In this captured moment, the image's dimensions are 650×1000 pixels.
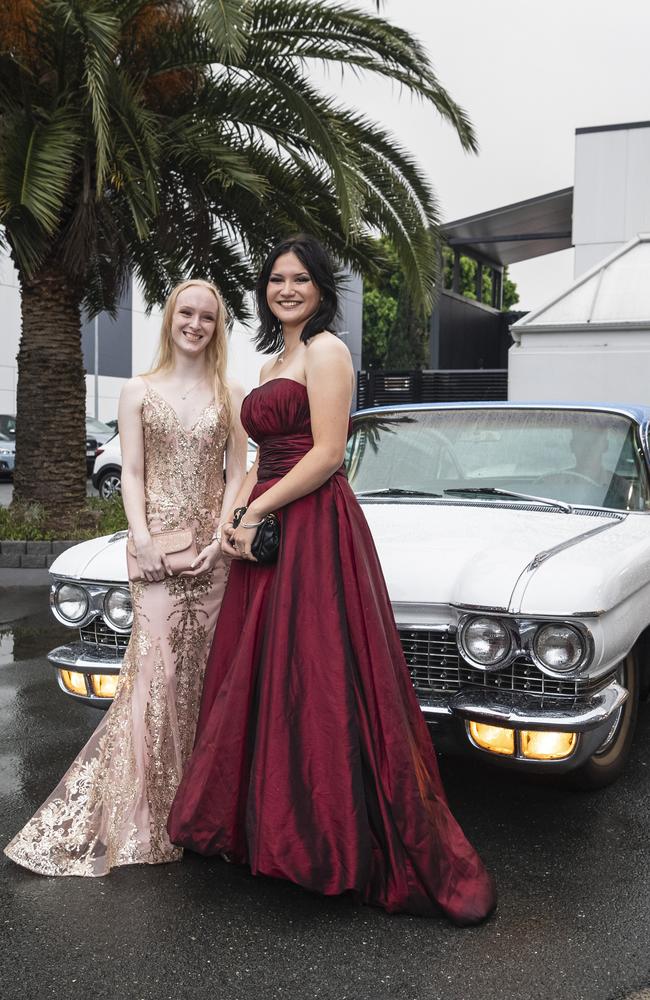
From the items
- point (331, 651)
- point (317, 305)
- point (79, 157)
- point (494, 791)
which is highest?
point (79, 157)

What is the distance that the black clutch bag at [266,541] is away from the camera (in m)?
3.14

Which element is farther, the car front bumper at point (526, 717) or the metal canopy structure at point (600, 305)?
the metal canopy structure at point (600, 305)

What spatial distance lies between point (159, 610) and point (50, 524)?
7.60 metres

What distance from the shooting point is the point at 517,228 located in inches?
1014

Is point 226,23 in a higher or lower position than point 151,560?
higher

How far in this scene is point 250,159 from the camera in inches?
418

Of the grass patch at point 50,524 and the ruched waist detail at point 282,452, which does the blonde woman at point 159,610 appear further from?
the grass patch at point 50,524

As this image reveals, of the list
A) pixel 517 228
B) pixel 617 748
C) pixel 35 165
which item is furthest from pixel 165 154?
pixel 517 228

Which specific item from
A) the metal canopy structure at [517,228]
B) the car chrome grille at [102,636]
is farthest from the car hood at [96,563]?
the metal canopy structure at [517,228]

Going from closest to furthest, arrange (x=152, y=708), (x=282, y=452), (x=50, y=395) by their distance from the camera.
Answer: (x=282, y=452)
(x=152, y=708)
(x=50, y=395)

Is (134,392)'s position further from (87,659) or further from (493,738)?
A: (493,738)

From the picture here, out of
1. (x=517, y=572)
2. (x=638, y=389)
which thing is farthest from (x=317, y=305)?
(x=638, y=389)

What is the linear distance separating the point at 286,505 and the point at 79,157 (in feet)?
26.3

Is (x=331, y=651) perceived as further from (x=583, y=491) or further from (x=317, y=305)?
(x=583, y=491)
